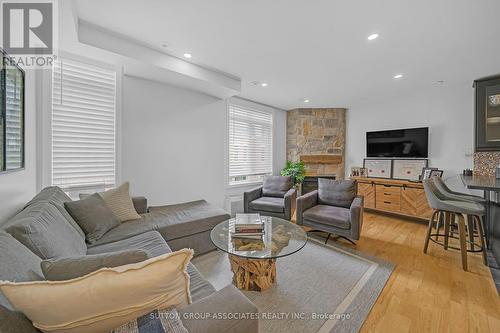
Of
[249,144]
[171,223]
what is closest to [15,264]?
[171,223]

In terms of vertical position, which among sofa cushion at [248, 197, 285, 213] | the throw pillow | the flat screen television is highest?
the flat screen television

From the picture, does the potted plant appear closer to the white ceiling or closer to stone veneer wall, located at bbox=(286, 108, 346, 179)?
stone veneer wall, located at bbox=(286, 108, 346, 179)

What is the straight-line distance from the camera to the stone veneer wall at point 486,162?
9.96 feet

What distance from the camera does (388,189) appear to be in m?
3.94

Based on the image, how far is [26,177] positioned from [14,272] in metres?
1.61

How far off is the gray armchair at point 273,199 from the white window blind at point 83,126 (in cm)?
210

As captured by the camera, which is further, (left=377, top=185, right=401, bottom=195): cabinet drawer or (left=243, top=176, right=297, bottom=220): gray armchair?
(left=377, top=185, right=401, bottom=195): cabinet drawer

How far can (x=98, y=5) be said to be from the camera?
5.63 feet

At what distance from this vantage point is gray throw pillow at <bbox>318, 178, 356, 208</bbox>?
9.96ft

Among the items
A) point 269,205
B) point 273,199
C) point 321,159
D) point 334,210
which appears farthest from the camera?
point 321,159

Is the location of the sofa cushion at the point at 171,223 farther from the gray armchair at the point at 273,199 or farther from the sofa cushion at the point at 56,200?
the gray armchair at the point at 273,199

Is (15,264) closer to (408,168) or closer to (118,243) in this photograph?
(118,243)

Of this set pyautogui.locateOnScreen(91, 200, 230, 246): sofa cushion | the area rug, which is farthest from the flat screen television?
pyautogui.locateOnScreen(91, 200, 230, 246): sofa cushion

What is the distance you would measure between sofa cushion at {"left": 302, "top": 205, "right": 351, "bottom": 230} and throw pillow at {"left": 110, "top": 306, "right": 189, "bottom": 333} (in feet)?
7.61
